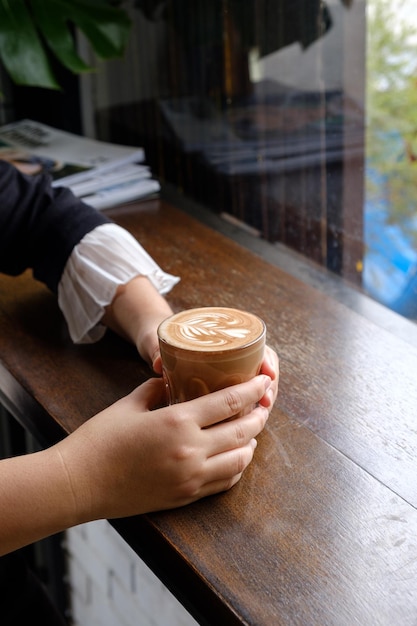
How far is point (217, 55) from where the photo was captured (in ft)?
5.82

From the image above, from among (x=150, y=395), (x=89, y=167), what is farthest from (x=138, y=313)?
(x=89, y=167)

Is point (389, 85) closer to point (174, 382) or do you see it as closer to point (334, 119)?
point (334, 119)

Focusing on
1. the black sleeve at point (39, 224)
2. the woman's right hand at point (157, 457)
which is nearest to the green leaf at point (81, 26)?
the black sleeve at point (39, 224)

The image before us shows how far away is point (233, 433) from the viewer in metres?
0.83

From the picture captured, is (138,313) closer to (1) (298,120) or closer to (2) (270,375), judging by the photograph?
(2) (270,375)

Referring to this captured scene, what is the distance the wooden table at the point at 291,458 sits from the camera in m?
0.70

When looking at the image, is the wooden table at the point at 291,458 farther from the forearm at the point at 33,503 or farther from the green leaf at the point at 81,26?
the green leaf at the point at 81,26

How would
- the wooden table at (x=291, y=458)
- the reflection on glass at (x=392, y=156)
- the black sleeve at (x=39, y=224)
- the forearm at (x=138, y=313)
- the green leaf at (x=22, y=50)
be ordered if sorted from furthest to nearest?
the green leaf at (x=22, y=50)
the reflection on glass at (x=392, y=156)
the black sleeve at (x=39, y=224)
the forearm at (x=138, y=313)
the wooden table at (x=291, y=458)

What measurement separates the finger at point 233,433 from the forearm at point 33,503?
15 centimetres

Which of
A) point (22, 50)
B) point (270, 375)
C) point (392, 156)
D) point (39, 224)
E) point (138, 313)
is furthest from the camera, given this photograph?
point (22, 50)

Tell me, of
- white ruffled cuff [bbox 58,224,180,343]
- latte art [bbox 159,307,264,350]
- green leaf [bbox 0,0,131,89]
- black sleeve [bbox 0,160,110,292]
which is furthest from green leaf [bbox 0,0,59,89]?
latte art [bbox 159,307,264,350]

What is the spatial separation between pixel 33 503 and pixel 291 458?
0.28 m

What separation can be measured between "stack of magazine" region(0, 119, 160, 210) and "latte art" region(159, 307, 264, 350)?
881mm

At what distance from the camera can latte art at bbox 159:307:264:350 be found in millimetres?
819
